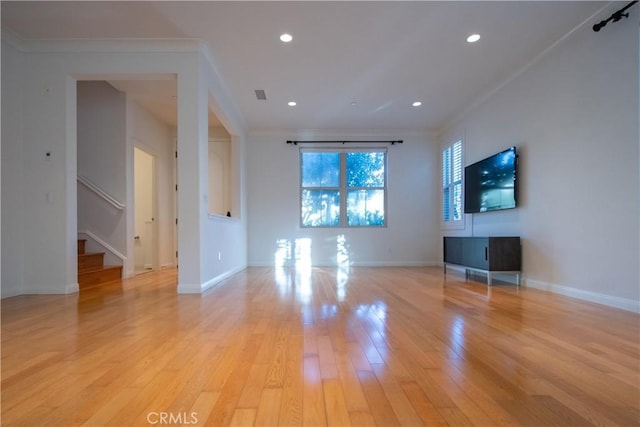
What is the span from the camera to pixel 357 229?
22.7 feet

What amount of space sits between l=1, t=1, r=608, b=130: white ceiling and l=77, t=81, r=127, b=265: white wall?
0.46 m

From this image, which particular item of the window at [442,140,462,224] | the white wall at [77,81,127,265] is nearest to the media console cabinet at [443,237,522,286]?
the window at [442,140,462,224]

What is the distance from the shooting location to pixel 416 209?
22.8ft

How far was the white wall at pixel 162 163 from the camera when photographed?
561 cm

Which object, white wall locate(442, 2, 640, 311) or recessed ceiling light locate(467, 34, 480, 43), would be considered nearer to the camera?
white wall locate(442, 2, 640, 311)

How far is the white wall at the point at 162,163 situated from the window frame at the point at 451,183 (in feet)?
17.0

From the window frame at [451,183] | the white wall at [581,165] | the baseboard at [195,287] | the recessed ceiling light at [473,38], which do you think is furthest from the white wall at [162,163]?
the white wall at [581,165]

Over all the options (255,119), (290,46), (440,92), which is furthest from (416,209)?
(290,46)

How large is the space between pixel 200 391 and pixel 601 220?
3.45m

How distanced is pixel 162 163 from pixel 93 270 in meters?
2.61

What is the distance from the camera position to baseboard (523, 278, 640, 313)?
2.75 meters

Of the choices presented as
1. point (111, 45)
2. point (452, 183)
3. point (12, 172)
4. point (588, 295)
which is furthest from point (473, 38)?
point (12, 172)

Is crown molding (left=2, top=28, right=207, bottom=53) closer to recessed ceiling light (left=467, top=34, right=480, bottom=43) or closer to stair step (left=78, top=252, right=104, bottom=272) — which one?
stair step (left=78, top=252, right=104, bottom=272)

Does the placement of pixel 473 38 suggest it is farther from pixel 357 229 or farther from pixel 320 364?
pixel 357 229
